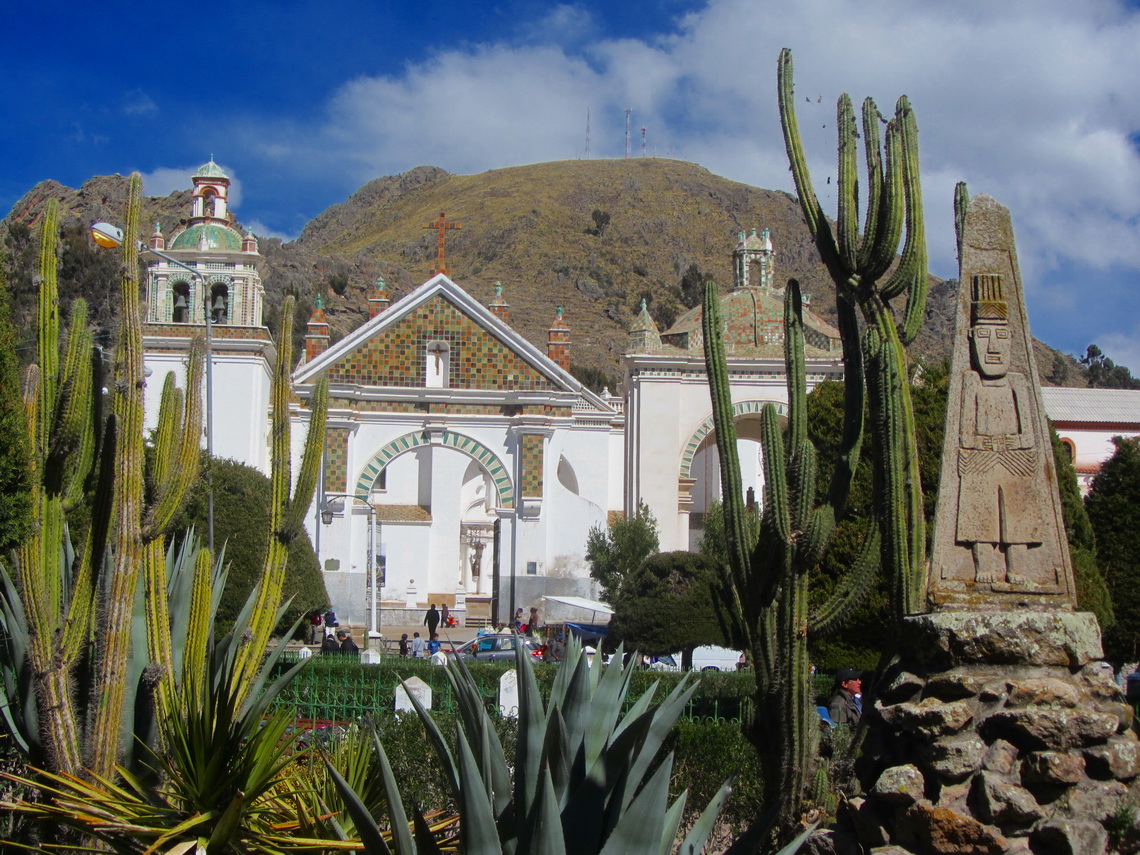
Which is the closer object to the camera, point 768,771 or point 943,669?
point 943,669

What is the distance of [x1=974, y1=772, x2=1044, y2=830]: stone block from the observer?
449 centimetres

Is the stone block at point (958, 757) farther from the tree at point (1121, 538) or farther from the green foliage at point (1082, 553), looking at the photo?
the tree at point (1121, 538)

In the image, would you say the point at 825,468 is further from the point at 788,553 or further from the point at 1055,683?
the point at 1055,683

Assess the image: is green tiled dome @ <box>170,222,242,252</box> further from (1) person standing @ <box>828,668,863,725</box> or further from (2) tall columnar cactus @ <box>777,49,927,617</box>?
(2) tall columnar cactus @ <box>777,49,927,617</box>

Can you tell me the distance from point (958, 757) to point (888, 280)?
10.0 ft

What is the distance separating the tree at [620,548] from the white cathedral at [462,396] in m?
0.44

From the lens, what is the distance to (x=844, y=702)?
964cm

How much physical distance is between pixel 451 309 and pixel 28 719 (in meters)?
22.5

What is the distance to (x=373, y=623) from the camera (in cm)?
2630

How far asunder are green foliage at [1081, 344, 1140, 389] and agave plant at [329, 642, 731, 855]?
67.8 meters

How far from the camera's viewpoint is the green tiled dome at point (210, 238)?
28.5 meters

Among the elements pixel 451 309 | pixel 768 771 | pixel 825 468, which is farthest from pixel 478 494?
pixel 768 771

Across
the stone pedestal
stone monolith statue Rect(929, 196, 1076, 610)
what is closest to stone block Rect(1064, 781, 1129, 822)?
the stone pedestal

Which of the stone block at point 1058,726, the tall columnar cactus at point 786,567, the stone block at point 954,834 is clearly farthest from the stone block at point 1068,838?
the tall columnar cactus at point 786,567
